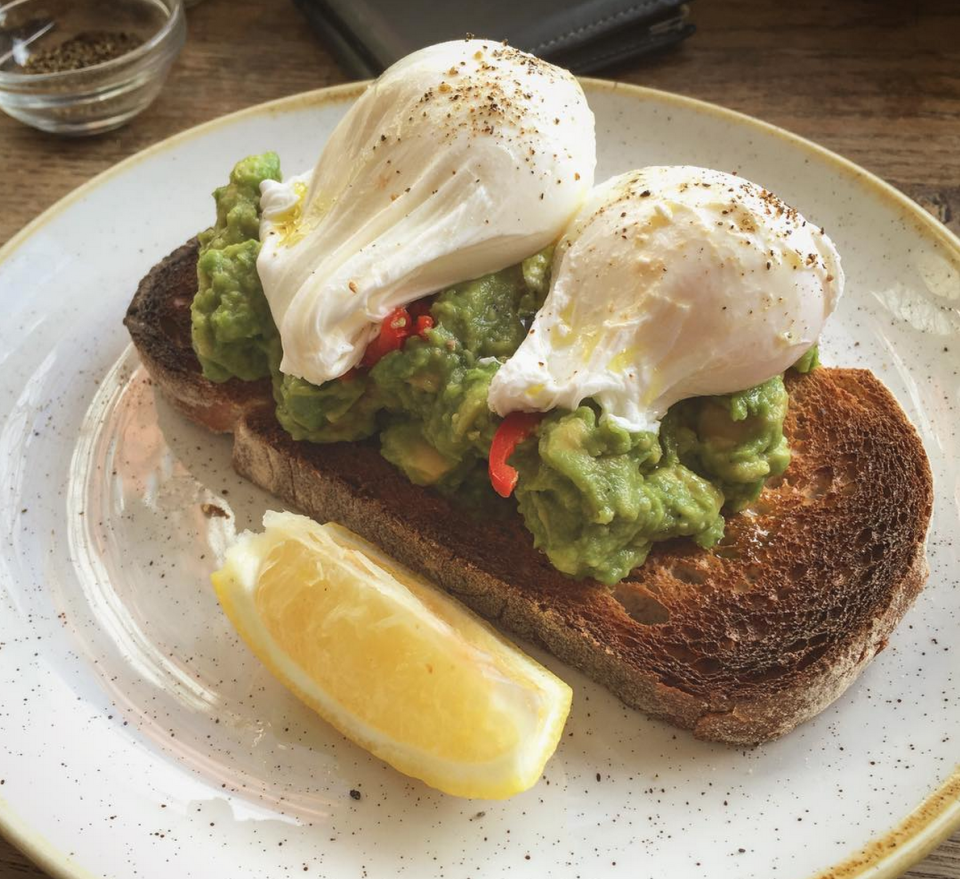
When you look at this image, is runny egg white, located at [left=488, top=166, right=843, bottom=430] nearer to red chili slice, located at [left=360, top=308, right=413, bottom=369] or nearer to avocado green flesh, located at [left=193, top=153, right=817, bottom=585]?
avocado green flesh, located at [left=193, top=153, right=817, bottom=585]

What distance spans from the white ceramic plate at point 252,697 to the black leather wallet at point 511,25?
103cm

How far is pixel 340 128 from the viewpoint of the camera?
9.33 feet

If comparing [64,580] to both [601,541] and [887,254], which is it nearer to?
[601,541]

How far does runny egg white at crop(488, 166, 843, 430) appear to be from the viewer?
7.87 ft

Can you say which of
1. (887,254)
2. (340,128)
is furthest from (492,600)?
(887,254)

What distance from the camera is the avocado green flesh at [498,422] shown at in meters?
2.37

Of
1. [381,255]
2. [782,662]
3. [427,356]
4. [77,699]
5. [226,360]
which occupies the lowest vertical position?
[77,699]

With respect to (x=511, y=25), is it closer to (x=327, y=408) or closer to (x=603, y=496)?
(x=327, y=408)

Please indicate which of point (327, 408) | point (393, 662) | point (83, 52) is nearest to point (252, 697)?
point (393, 662)

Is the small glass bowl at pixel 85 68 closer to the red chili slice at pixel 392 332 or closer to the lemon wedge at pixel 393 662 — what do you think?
the red chili slice at pixel 392 332

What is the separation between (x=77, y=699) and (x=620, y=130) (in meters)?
2.78

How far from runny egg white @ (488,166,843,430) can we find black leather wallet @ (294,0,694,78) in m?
2.01

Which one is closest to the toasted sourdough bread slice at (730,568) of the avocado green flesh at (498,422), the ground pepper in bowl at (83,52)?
the avocado green flesh at (498,422)

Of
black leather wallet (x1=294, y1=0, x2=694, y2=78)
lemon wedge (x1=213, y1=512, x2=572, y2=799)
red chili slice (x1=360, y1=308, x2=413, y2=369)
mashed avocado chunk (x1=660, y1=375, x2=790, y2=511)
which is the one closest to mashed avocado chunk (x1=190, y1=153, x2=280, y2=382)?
Answer: red chili slice (x1=360, y1=308, x2=413, y2=369)
